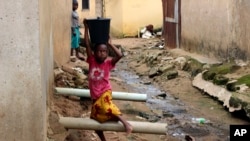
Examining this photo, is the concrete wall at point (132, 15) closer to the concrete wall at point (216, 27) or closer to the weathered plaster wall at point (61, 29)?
the concrete wall at point (216, 27)

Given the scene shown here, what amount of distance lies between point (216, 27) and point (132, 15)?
10365 mm

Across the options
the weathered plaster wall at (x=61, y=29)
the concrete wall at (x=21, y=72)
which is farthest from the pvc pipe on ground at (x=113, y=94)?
the weathered plaster wall at (x=61, y=29)

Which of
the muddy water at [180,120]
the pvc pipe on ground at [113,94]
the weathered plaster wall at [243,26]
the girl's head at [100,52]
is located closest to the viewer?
the girl's head at [100,52]

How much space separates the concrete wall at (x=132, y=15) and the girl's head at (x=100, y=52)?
53.8 ft

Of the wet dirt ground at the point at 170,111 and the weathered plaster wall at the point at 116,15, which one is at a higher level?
the weathered plaster wall at the point at 116,15

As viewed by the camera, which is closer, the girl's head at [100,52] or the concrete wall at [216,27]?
the girl's head at [100,52]

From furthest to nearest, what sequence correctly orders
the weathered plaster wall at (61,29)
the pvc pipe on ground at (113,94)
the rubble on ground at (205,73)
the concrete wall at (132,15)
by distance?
the concrete wall at (132,15) < the weathered plaster wall at (61,29) < the rubble on ground at (205,73) < the pvc pipe on ground at (113,94)

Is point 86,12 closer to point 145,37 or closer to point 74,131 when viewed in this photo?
point 145,37

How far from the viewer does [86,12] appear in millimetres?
20969

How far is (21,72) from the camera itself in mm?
3994

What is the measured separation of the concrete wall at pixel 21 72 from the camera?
12.9 feet

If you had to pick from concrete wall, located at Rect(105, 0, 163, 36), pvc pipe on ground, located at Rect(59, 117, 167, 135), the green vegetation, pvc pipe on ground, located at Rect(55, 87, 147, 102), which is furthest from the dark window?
pvc pipe on ground, located at Rect(59, 117, 167, 135)

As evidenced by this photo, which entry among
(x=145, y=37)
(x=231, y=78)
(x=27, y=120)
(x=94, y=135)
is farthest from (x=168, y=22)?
(x=27, y=120)

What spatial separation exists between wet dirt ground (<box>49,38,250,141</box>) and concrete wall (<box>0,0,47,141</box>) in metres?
0.95
